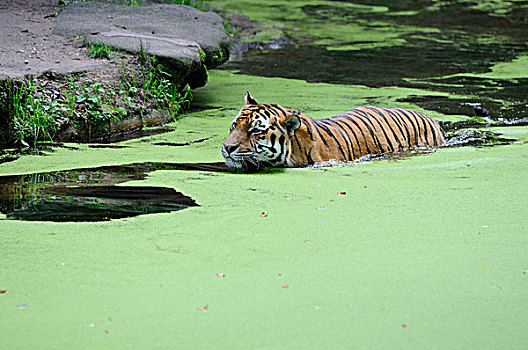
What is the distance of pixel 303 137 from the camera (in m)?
3.96

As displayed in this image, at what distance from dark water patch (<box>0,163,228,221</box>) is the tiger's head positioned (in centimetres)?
20

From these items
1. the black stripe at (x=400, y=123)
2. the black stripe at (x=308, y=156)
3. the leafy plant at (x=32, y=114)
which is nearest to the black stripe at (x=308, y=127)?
the black stripe at (x=308, y=156)

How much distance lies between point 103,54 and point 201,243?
139 inches

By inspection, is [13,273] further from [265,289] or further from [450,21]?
[450,21]

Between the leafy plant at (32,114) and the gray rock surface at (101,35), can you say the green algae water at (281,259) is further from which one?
the gray rock surface at (101,35)

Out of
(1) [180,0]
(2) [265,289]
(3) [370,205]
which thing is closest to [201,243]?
(2) [265,289]

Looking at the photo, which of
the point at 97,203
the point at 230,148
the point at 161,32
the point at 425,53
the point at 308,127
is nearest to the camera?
the point at 97,203

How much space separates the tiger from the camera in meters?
3.83

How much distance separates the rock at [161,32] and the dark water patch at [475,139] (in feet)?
7.73

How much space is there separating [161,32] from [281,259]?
4552 mm

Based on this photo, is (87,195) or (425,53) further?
(425,53)

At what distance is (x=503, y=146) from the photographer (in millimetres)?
4641

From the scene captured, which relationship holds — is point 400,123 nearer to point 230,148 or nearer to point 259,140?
point 259,140

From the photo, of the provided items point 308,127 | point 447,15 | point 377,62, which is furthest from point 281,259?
point 447,15
